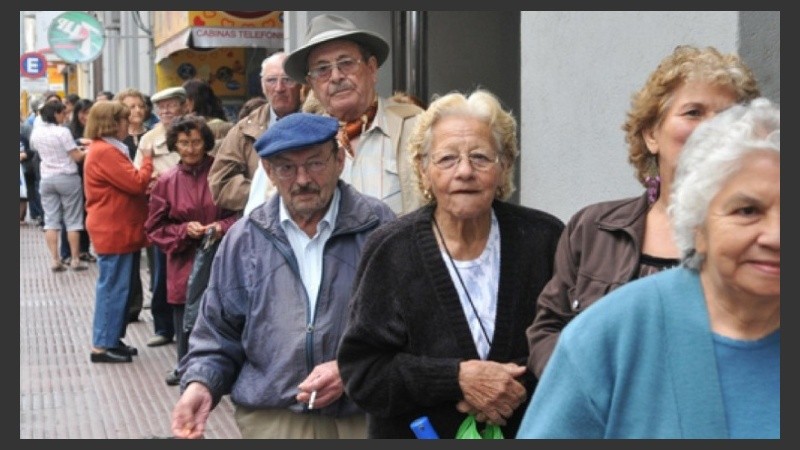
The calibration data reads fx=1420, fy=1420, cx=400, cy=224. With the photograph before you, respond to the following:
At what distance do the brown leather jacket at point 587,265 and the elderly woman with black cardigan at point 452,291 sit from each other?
17 cm

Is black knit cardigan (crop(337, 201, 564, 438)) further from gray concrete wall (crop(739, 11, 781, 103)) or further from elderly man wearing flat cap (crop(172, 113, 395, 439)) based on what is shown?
gray concrete wall (crop(739, 11, 781, 103))

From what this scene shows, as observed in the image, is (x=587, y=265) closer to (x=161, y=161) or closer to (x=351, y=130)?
(x=351, y=130)

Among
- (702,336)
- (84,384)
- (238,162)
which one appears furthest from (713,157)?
(84,384)

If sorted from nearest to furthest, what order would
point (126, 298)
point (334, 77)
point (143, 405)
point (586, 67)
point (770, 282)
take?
point (770, 282) < point (334, 77) < point (586, 67) < point (143, 405) < point (126, 298)

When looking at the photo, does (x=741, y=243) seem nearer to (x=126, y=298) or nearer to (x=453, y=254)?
(x=453, y=254)

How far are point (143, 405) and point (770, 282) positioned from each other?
23.6ft

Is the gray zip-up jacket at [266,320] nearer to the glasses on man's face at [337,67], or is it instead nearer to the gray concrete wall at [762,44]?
the glasses on man's face at [337,67]

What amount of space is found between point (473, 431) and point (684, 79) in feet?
3.71

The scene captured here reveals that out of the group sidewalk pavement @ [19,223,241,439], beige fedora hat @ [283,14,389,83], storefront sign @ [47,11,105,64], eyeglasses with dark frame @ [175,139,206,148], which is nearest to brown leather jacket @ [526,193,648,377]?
beige fedora hat @ [283,14,389,83]

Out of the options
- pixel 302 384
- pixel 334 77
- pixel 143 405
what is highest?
pixel 334 77

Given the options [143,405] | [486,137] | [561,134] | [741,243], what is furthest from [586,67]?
[143,405]

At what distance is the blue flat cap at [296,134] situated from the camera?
4.46 m

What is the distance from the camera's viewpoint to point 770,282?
254cm

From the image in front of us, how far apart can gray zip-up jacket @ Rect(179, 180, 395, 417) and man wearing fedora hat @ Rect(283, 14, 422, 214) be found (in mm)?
796
